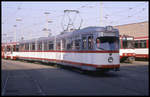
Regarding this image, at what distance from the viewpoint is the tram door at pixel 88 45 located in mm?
16272

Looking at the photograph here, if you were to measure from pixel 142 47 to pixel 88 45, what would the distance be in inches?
727

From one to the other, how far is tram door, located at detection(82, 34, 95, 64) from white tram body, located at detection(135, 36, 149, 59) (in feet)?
Result: 57.1

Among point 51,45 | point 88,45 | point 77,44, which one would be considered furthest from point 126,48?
point 88,45

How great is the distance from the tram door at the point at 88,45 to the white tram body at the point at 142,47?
17407 mm

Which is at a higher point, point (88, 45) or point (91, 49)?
point (88, 45)

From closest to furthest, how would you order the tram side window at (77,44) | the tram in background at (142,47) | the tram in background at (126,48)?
1. the tram side window at (77,44)
2. the tram in background at (126,48)
3. the tram in background at (142,47)

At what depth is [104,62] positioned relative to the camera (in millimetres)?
15914

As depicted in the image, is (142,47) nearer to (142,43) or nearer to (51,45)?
(142,43)

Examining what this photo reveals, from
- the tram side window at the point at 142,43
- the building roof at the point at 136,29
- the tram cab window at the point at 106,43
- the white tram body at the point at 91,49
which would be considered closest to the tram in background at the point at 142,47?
the tram side window at the point at 142,43

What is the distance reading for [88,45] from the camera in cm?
1667

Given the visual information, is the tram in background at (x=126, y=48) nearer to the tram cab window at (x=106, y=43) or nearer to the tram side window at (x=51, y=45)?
the tram side window at (x=51, y=45)

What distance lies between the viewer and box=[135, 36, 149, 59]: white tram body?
3291 centimetres

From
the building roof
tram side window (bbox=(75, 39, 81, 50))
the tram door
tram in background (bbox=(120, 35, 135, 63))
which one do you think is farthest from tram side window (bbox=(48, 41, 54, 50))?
the building roof

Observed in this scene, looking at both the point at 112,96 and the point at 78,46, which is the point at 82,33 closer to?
the point at 78,46
